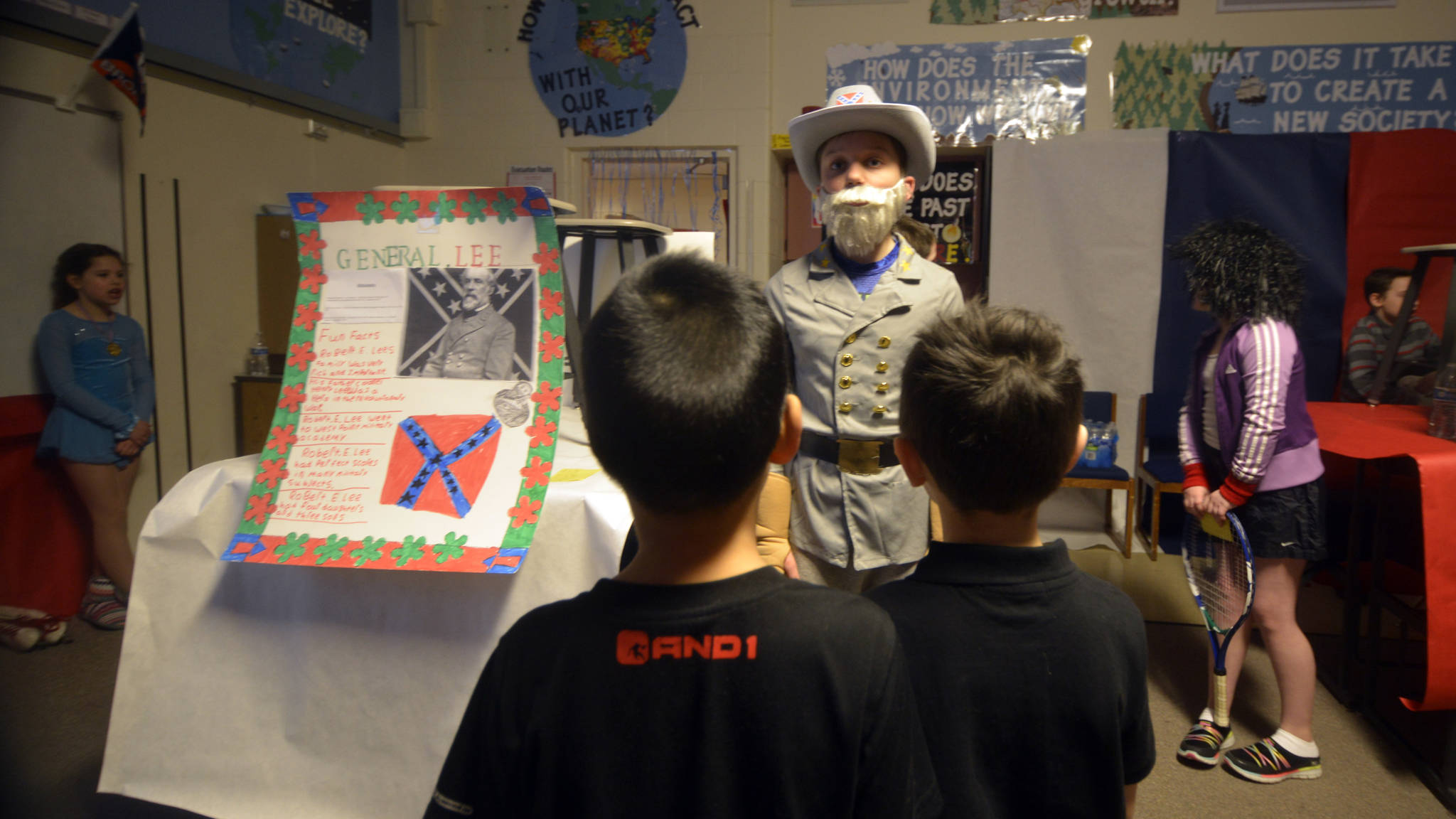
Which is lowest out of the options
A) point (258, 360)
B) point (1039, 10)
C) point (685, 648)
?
point (685, 648)

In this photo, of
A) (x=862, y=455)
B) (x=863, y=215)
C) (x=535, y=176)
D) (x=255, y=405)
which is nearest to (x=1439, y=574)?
(x=862, y=455)

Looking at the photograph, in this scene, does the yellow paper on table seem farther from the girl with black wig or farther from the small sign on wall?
the small sign on wall

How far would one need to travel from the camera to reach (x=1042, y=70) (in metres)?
4.17

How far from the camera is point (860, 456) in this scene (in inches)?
60.2

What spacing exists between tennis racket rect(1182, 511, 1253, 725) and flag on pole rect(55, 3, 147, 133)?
395 cm

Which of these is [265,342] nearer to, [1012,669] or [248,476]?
[248,476]

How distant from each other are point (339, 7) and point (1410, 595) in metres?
5.74

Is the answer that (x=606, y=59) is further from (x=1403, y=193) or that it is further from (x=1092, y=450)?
(x=1403, y=193)

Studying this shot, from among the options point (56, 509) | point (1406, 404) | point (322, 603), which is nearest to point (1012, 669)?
point (322, 603)

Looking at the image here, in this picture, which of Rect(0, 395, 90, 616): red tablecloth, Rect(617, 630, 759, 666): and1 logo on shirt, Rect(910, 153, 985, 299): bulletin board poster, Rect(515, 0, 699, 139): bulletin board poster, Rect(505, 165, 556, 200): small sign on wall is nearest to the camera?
Rect(617, 630, 759, 666): and1 logo on shirt

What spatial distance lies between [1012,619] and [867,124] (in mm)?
1181

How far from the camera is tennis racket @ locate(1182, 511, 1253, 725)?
1.96 metres

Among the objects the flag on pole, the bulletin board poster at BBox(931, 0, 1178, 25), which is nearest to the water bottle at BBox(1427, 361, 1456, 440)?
the bulletin board poster at BBox(931, 0, 1178, 25)

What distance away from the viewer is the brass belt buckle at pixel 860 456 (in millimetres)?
1523
